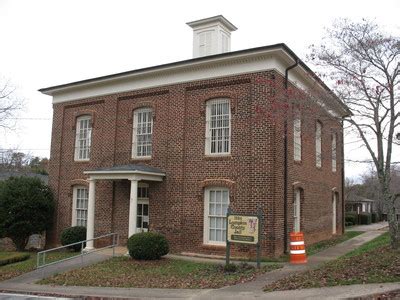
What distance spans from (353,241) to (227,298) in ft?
47.5

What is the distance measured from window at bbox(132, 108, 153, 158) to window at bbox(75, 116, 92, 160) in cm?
307

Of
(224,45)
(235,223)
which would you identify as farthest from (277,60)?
(235,223)

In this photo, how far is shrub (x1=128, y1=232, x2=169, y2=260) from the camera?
1622 cm

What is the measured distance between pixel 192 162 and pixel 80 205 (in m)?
7.09

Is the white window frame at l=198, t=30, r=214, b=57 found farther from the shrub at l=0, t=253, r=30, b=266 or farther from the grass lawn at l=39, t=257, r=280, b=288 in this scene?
the shrub at l=0, t=253, r=30, b=266

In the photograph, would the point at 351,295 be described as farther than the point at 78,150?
No

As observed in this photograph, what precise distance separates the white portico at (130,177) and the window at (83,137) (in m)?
3.36

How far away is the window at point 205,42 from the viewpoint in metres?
21.2

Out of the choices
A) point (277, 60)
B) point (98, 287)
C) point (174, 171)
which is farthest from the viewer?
point (174, 171)

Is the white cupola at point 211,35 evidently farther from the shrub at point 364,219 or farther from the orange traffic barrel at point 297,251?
the shrub at point 364,219

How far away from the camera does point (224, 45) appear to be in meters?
21.6

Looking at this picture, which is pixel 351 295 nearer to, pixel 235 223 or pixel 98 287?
pixel 235 223

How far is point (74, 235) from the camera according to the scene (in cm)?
2023

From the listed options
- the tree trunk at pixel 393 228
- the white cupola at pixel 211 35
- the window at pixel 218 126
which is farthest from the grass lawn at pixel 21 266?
the tree trunk at pixel 393 228
